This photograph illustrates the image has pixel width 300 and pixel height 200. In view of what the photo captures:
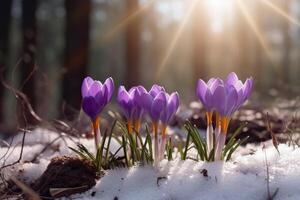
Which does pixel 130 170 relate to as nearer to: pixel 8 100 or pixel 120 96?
pixel 120 96

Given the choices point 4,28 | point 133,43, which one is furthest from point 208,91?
point 4,28

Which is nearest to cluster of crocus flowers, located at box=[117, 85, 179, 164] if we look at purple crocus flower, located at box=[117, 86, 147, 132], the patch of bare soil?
purple crocus flower, located at box=[117, 86, 147, 132]

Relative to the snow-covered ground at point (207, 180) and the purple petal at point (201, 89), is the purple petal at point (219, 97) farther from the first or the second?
the snow-covered ground at point (207, 180)

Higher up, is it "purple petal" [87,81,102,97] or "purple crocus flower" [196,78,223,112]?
"purple petal" [87,81,102,97]

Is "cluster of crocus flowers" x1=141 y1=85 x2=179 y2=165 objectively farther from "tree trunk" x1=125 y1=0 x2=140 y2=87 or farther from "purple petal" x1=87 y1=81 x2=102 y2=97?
"tree trunk" x1=125 y1=0 x2=140 y2=87

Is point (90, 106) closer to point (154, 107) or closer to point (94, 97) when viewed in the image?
point (94, 97)

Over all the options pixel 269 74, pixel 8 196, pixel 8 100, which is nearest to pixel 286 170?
pixel 8 196
